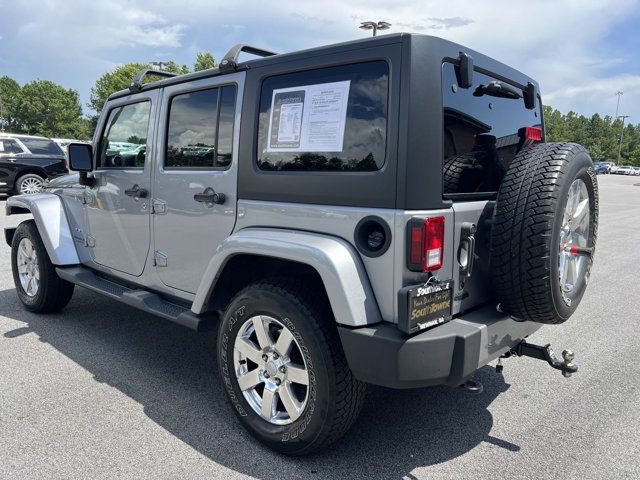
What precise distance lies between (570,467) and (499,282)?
3.42 ft

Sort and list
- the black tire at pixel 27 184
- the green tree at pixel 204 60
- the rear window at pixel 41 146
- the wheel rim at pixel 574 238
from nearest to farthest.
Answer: the wheel rim at pixel 574 238 < the black tire at pixel 27 184 < the rear window at pixel 41 146 < the green tree at pixel 204 60

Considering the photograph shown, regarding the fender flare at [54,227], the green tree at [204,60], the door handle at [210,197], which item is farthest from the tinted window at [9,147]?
the green tree at [204,60]

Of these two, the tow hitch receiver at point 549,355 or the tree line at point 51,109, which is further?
the tree line at point 51,109

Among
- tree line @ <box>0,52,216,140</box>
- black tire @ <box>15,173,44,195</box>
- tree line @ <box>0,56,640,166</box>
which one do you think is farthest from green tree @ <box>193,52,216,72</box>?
black tire @ <box>15,173,44,195</box>

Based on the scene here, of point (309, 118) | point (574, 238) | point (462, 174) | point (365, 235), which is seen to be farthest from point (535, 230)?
point (309, 118)

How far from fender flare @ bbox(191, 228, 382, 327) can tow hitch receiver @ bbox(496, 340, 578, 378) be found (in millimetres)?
1052

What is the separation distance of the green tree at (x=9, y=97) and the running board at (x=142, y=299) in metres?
81.6

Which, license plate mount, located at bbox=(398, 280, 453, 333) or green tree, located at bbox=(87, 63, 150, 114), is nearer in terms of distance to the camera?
license plate mount, located at bbox=(398, 280, 453, 333)

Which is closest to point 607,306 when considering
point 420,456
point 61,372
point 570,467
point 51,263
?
point 570,467

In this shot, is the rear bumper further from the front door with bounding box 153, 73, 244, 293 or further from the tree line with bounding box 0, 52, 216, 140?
the tree line with bounding box 0, 52, 216, 140

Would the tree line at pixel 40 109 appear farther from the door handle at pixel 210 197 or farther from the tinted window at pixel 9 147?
the door handle at pixel 210 197

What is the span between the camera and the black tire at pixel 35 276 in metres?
4.54

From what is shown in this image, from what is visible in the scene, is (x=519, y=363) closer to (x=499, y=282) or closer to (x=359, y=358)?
(x=499, y=282)

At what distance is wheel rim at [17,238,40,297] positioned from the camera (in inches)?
185
